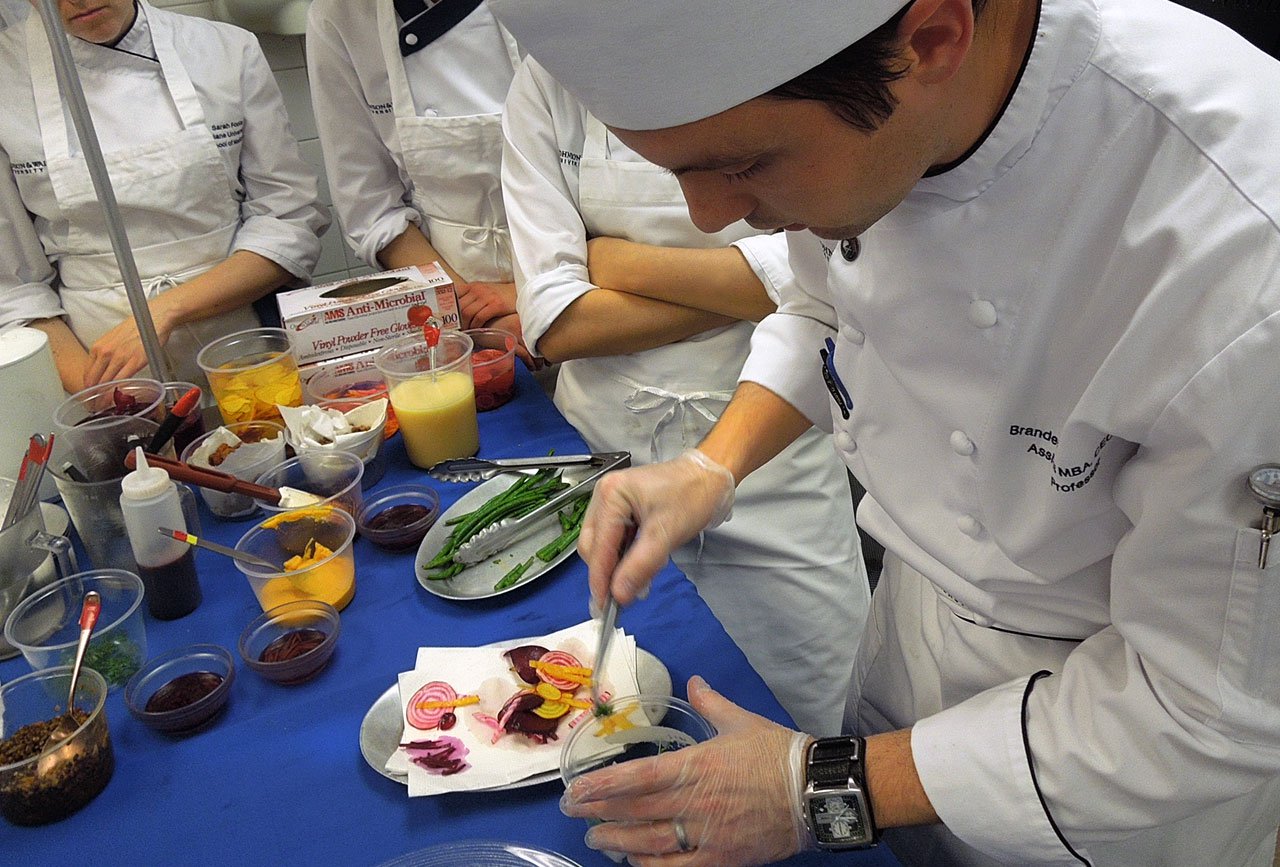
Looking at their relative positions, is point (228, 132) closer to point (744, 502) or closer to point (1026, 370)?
point (744, 502)

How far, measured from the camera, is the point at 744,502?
1.81 m

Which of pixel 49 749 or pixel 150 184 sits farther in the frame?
pixel 150 184

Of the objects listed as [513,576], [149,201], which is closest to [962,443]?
[513,576]

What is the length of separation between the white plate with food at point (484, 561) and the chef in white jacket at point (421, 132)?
2.32 ft

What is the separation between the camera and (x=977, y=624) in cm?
107

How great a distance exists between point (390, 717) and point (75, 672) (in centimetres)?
38

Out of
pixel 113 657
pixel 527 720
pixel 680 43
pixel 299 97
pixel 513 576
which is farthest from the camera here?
pixel 299 97

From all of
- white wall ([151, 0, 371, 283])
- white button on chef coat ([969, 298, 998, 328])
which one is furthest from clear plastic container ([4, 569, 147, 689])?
white wall ([151, 0, 371, 283])

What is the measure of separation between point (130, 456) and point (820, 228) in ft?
3.82

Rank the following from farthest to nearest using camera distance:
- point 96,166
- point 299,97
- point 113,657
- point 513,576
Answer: point 299,97 → point 96,166 → point 513,576 → point 113,657

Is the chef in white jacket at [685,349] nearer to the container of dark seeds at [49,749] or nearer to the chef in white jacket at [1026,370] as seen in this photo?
the chef in white jacket at [1026,370]

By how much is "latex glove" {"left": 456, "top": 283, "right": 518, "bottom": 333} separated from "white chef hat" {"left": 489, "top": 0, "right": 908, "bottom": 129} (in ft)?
4.61

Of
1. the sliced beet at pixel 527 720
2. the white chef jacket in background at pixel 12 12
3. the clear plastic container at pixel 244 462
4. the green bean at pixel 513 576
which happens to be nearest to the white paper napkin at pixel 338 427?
the clear plastic container at pixel 244 462

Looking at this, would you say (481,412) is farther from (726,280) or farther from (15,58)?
(15,58)
